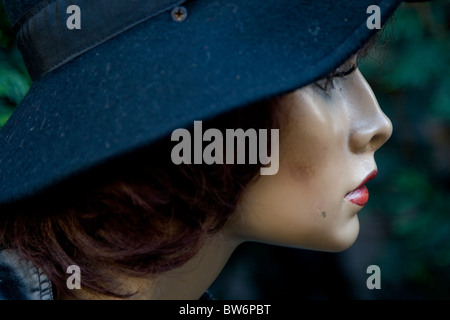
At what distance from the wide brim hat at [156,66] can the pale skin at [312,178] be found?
13cm

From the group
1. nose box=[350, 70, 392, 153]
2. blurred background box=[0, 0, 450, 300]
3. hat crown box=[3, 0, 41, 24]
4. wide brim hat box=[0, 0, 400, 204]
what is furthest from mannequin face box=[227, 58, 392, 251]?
blurred background box=[0, 0, 450, 300]

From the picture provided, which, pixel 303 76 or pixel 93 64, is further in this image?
pixel 93 64

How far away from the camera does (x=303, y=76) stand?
0.82 metres

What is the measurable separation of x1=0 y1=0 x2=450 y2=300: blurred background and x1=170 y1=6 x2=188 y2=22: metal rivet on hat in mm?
993

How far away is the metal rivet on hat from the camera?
0.90 meters

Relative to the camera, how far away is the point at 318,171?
39.4 inches

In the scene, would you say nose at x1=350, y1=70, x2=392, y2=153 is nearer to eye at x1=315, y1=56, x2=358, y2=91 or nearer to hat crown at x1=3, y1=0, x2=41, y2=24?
eye at x1=315, y1=56, x2=358, y2=91

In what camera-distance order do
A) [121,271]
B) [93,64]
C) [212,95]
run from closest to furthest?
1. [212,95]
2. [93,64]
3. [121,271]

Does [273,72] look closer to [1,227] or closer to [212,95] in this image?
[212,95]

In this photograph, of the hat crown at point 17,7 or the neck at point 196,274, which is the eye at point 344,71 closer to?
the neck at point 196,274
